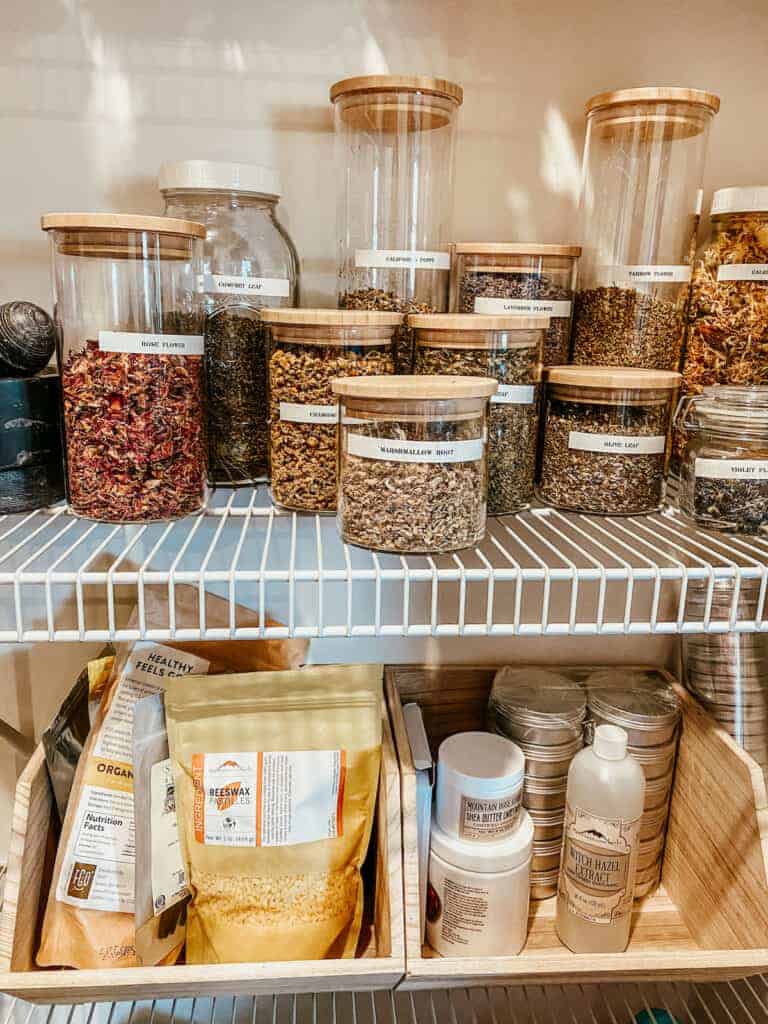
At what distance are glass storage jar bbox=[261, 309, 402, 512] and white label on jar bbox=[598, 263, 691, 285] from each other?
0.28 meters

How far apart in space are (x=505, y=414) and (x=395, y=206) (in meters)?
0.28

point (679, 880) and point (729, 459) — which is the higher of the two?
point (729, 459)

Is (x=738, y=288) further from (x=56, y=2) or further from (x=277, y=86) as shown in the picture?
(x=56, y=2)

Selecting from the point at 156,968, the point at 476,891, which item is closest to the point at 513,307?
the point at 476,891

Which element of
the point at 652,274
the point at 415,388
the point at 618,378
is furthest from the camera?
the point at 652,274

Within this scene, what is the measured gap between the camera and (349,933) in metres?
0.88

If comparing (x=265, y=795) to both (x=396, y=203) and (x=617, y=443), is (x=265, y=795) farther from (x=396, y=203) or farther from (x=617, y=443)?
(x=396, y=203)

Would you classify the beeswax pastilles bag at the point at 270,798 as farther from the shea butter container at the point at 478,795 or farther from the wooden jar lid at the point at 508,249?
the wooden jar lid at the point at 508,249

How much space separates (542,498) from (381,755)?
0.32 metres

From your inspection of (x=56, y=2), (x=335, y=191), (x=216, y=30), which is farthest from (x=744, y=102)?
(x=56, y=2)

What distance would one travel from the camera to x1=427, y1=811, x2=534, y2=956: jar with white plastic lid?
2.83 feet

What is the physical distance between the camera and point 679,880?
99cm

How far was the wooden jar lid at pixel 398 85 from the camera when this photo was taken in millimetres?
842

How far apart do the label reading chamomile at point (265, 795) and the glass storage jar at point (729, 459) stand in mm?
449
